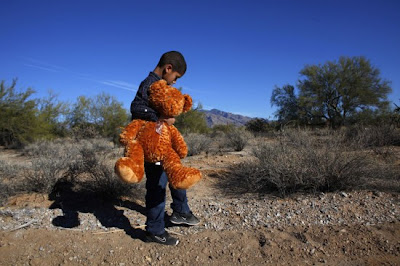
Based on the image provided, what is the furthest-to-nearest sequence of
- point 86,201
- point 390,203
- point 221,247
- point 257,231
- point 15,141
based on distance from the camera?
1. point 15,141
2. point 86,201
3. point 390,203
4. point 257,231
5. point 221,247

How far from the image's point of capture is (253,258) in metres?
2.47

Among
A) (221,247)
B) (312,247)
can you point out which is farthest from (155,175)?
(312,247)

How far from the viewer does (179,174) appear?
7.86 feet

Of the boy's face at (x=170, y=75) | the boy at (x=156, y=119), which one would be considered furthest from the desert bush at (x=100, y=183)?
the boy's face at (x=170, y=75)

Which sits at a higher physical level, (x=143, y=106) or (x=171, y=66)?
(x=171, y=66)

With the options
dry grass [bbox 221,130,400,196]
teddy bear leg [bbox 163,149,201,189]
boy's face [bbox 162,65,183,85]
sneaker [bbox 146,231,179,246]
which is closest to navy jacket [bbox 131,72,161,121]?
boy's face [bbox 162,65,183,85]

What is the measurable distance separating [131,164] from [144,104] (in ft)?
2.00

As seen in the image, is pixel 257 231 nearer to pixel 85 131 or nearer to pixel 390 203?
pixel 390 203

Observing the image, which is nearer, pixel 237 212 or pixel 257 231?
pixel 257 231

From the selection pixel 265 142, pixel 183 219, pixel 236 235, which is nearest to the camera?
pixel 236 235

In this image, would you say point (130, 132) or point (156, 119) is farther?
point (156, 119)

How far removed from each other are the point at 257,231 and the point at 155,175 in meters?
1.23

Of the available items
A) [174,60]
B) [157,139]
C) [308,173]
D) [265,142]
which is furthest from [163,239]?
[265,142]

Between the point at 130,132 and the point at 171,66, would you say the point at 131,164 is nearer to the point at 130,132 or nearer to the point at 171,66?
the point at 130,132
